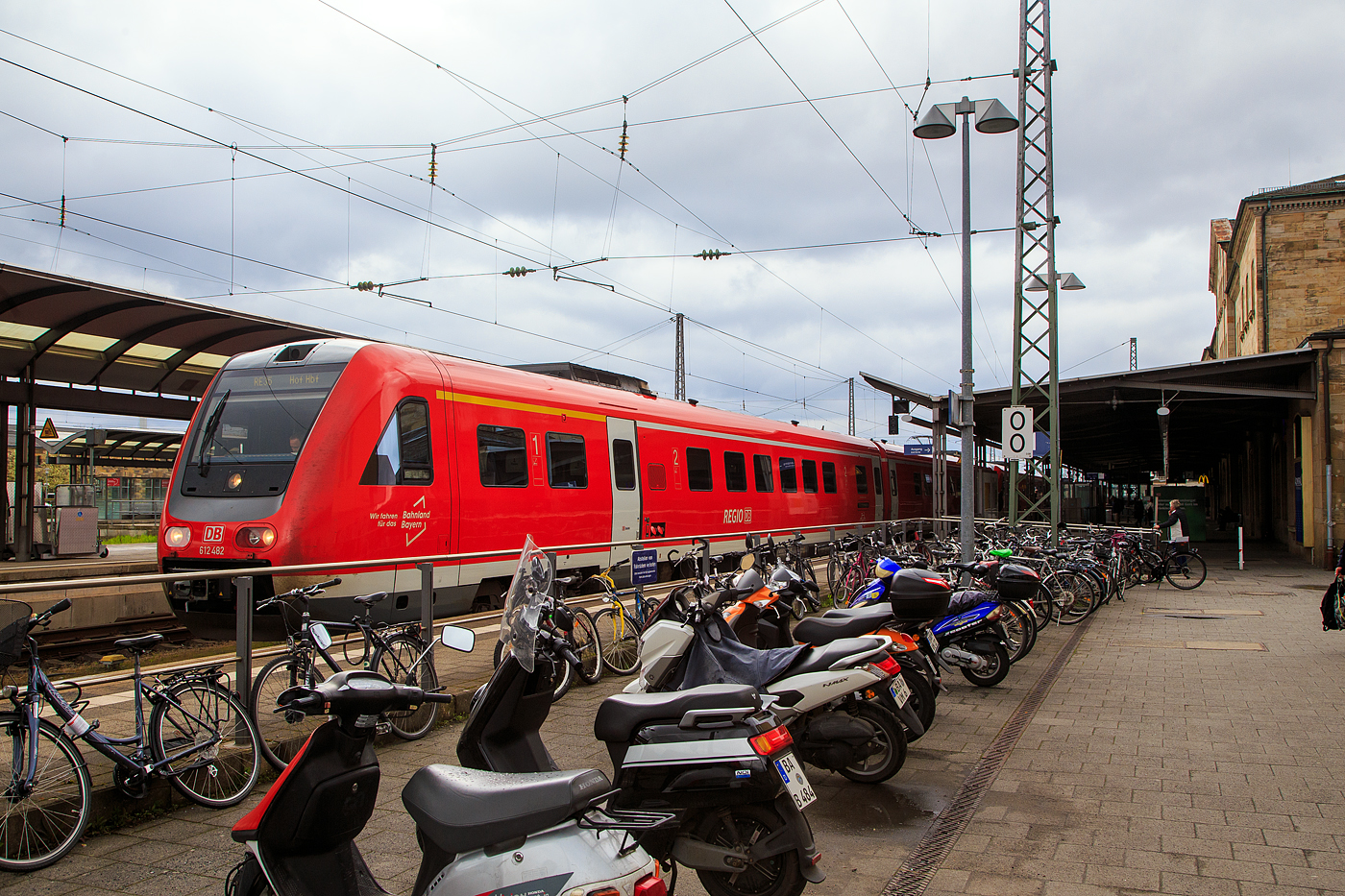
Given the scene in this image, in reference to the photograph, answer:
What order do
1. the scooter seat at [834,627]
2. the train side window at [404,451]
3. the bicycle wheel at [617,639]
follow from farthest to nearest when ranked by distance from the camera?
the train side window at [404,451], the bicycle wheel at [617,639], the scooter seat at [834,627]

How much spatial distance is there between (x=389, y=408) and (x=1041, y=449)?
11.2 m

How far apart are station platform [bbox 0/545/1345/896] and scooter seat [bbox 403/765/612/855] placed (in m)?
1.50

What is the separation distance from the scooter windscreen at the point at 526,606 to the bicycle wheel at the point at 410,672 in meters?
2.99

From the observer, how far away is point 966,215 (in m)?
12.4

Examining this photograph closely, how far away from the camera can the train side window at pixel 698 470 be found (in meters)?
14.9

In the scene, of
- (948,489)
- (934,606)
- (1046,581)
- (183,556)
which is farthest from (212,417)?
(948,489)

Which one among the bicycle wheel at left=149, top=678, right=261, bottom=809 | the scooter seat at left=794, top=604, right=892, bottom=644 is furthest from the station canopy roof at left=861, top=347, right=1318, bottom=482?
the bicycle wheel at left=149, top=678, right=261, bottom=809

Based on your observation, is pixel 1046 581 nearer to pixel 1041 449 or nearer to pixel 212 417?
pixel 1041 449

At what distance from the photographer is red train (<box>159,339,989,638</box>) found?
333 inches

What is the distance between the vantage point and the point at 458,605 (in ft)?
30.1

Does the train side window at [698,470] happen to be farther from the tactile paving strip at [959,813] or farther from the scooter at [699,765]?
the scooter at [699,765]

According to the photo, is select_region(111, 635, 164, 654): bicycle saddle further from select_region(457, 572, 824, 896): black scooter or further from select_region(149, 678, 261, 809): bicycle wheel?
select_region(457, 572, 824, 896): black scooter

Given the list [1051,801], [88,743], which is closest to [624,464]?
[1051,801]

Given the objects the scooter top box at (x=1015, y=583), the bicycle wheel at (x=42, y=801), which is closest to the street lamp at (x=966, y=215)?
the scooter top box at (x=1015, y=583)
